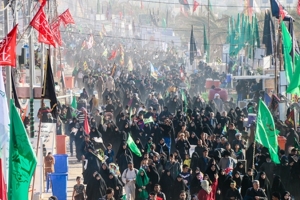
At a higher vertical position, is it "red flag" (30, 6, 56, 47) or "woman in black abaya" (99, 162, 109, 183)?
"red flag" (30, 6, 56, 47)

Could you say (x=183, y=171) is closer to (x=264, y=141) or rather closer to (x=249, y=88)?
(x=264, y=141)

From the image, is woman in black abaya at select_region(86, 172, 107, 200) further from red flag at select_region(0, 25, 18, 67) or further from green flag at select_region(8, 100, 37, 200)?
green flag at select_region(8, 100, 37, 200)

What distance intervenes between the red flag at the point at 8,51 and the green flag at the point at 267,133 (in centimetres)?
513

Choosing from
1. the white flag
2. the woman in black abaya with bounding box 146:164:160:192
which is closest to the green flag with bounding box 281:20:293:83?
the woman in black abaya with bounding box 146:164:160:192

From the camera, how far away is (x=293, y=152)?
674 inches

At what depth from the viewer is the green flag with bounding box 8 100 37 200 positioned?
1106 cm

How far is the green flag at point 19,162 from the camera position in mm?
11062

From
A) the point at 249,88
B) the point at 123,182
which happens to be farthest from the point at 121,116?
the point at 249,88

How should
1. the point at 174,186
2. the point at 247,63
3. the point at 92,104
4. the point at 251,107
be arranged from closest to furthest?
1. the point at 174,186
2. the point at 251,107
3. the point at 92,104
4. the point at 247,63

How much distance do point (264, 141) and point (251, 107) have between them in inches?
416

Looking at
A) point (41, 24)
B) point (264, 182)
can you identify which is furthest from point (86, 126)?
point (264, 182)

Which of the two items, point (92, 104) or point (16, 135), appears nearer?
point (16, 135)

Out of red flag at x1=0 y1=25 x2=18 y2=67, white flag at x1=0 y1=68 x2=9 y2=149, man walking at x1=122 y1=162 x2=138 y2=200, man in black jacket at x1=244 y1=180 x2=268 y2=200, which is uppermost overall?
red flag at x1=0 y1=25 x2=18 y2=67

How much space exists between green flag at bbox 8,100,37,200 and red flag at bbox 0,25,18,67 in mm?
1968
